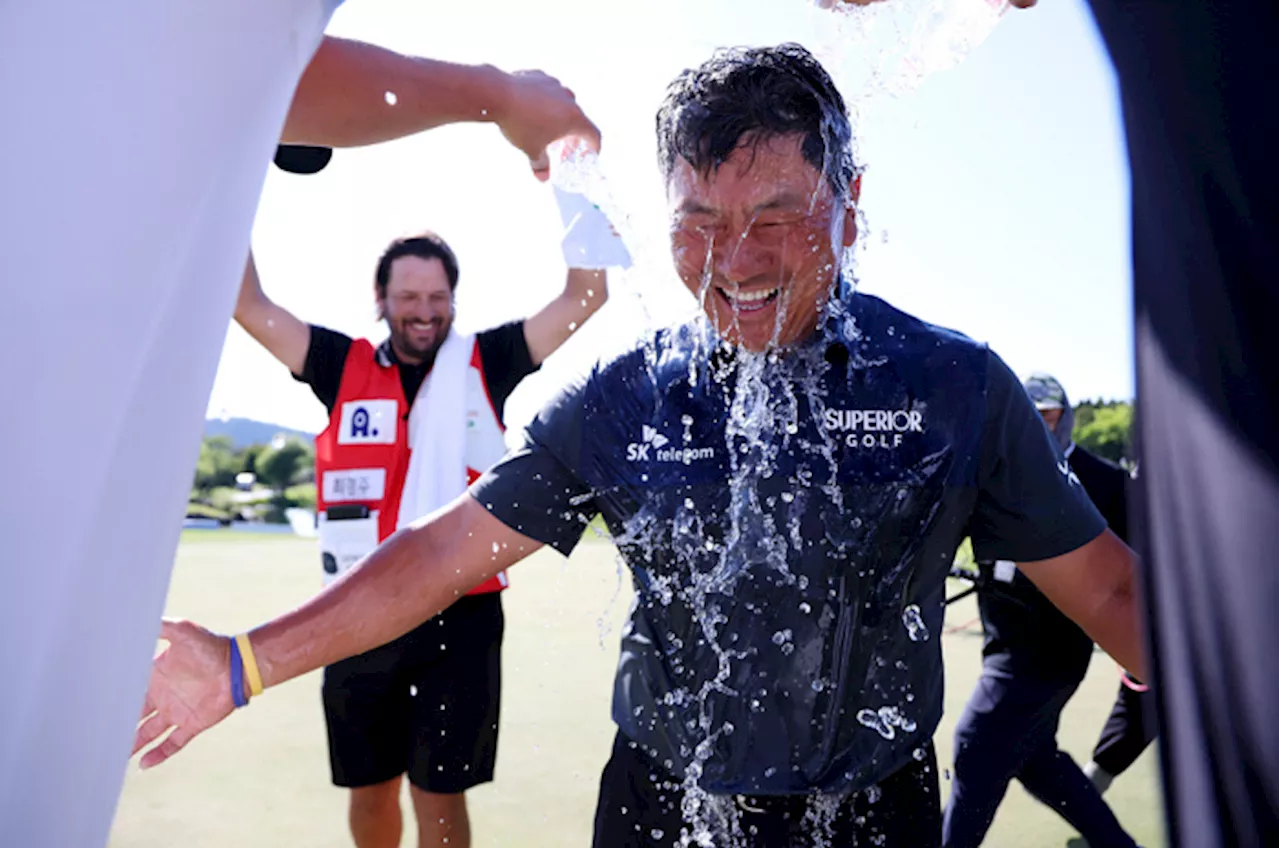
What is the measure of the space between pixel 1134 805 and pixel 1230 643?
5300 mm

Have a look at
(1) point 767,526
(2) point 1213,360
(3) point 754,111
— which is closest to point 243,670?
(1) point 767,526

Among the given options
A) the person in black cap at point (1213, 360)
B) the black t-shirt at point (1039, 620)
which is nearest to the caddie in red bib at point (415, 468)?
the black t-shirt at point (1039, 620)

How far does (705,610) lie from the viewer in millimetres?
2000

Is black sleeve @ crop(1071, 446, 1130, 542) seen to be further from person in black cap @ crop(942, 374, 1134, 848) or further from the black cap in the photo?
the black cap

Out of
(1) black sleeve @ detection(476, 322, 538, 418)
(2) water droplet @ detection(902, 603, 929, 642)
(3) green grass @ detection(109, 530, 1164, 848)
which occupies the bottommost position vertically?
(3) green grass @ detection(109, 530, 1164, 848)

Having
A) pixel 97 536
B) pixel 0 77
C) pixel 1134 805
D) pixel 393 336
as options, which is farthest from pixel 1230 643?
pixel 1134 805

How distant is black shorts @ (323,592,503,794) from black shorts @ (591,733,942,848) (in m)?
1.68

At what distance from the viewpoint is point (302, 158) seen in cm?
221

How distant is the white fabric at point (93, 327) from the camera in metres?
0.91

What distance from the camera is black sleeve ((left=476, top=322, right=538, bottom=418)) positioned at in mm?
A: 4078

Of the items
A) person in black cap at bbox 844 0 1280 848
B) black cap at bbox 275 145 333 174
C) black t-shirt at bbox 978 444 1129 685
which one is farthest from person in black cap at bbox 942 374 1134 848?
person in black cap at bbox 844 0 1280 848

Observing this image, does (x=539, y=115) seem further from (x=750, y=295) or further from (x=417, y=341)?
(x=417, y=341)

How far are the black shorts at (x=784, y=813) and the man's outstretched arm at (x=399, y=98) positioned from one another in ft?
4.27

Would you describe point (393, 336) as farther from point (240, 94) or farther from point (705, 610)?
point (240, 94)
